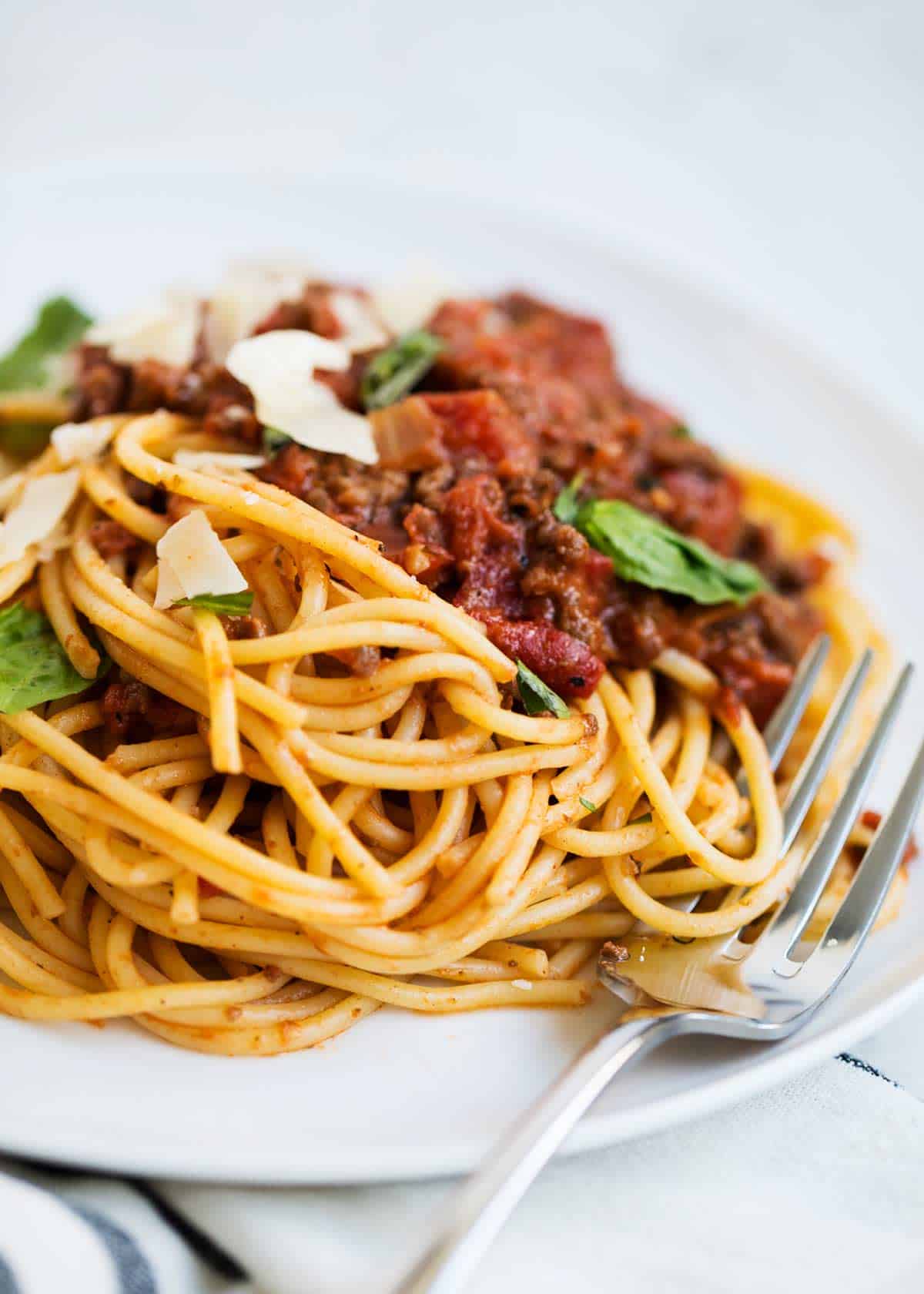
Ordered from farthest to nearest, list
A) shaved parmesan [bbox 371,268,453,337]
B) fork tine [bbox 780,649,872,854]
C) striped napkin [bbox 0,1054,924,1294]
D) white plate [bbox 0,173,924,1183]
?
shaved parmesan [bbox 371,268,453,337], fork tine [bbox 780,649,872,854], white plate [bbox 0,173,924,1183], striped napkin [bbox 0,1054,924,1294]

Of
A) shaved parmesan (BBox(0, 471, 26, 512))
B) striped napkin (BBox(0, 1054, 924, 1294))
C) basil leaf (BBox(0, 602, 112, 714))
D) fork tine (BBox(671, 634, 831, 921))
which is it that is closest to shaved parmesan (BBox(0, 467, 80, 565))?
shaved parmesan (BBox(0, 471, 26, 512))

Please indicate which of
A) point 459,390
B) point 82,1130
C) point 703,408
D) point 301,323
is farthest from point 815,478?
point 82,1130

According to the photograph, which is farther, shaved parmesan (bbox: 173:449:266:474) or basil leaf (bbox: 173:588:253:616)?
shaved parmesan (bbox: 173:449:266:474)

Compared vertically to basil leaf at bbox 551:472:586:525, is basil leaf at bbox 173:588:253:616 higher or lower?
lower

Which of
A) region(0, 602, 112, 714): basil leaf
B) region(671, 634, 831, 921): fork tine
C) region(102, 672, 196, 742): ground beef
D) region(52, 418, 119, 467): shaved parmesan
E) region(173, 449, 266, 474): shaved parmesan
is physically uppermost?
region(671, 634, 831, 921): fork tine

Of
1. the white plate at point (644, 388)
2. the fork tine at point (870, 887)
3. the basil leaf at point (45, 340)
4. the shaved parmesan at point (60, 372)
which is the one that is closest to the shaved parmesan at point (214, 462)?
the shaved parmesan at point (60, 372)

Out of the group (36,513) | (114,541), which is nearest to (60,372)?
(36,513)

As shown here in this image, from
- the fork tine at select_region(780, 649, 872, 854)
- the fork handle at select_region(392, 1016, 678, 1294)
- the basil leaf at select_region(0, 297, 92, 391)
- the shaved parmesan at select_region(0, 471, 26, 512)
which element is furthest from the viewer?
the basil leaf at select_region(0, 297, 92, 391)

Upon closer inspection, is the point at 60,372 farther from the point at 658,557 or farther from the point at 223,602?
the point at 658,557

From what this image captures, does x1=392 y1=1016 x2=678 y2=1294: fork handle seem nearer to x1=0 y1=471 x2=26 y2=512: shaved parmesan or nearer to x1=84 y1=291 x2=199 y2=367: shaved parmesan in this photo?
x1=0 y1=471 x2=26 y2=512: shaved parmesan
